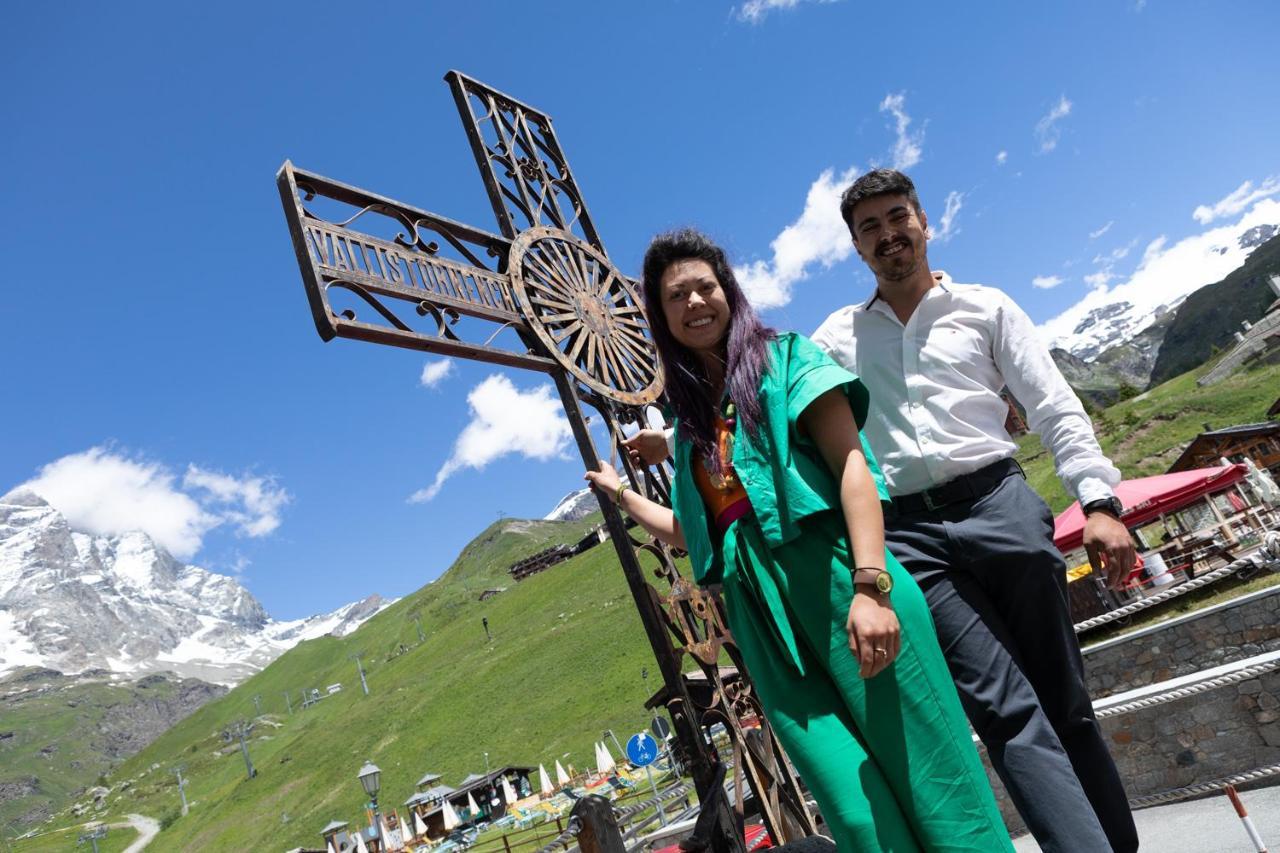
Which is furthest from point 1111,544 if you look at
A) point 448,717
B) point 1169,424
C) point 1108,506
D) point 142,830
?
point 142,830

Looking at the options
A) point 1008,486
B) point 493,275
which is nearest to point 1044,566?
point 1008,486

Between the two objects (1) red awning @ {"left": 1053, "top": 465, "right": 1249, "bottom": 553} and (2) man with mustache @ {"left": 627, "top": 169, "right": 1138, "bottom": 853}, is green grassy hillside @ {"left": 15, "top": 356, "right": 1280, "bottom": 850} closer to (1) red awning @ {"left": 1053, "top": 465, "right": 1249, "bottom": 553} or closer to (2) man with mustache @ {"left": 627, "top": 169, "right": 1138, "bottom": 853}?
(1) red awning @ {"left": 1053, "top": 465, "right": 1249, "bottom": 553}

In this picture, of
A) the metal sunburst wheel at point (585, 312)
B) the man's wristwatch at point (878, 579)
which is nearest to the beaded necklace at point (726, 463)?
the man's wristwatch at point (878, 579)

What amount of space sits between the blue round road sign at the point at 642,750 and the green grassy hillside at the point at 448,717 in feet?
103

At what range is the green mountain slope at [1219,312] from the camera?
135 metres

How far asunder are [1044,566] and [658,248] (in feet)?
4.45

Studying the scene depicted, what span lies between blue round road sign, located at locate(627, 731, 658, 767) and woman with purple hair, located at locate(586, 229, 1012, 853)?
14.9 m

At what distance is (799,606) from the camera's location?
69.9 inches

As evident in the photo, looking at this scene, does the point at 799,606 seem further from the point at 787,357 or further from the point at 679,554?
the point at 679,554

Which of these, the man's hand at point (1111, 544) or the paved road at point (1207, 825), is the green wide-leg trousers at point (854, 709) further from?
the paved road at point (1207, 825)

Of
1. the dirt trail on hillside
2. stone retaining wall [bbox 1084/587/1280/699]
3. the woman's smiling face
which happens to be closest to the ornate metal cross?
the woman's smiling face

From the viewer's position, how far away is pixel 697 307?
220 centimetres

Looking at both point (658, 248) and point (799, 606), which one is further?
Answer: point (658, 248)

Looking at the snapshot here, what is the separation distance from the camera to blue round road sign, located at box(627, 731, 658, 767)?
Result: 622 inches
